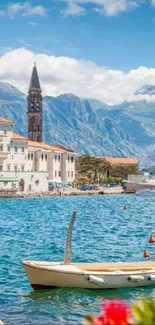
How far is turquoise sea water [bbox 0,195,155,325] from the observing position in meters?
17.3

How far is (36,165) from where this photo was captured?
441 feet

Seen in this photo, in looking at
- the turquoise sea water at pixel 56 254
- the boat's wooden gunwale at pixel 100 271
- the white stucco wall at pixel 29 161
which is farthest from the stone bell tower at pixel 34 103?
the boat's wooden gunwale at pixel 100 271

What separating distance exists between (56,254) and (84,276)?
12660mm

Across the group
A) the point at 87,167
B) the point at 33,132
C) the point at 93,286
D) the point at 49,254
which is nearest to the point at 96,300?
the point at 93,286

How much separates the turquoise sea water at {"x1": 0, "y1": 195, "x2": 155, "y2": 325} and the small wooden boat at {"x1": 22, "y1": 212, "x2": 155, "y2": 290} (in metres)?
0.26

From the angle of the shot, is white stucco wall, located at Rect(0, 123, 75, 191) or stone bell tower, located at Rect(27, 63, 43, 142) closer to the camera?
white stucco wall, located at Rect(0, 123, 75, 191)

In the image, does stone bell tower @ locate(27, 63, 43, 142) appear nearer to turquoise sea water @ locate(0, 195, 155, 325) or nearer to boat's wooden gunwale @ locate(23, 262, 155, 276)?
turquoise sea water @ locate(0, 195, 155, 325)

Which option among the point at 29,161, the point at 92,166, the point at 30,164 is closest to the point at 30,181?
the point at 29,161

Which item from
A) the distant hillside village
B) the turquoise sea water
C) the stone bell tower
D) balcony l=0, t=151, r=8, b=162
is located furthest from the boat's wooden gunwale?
the stone bell tower

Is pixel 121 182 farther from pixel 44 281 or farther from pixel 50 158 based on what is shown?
pixel 44 281

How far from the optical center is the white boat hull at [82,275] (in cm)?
1903

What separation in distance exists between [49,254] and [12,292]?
11399 mm

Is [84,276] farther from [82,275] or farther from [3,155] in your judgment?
[3,155]

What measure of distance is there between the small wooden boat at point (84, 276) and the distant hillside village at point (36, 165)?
308ft
